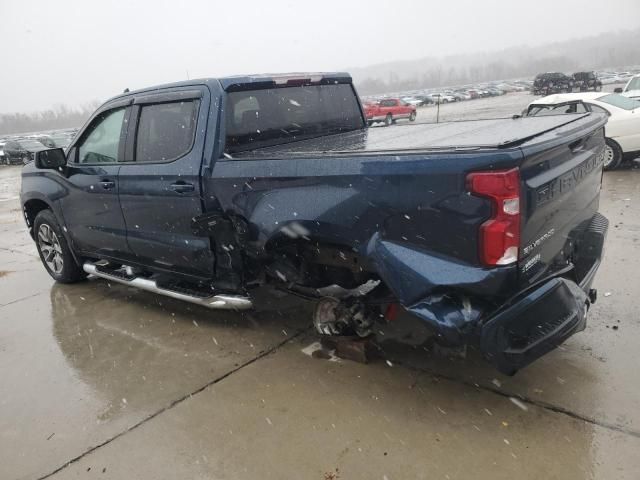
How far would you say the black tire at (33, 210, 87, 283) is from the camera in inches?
220

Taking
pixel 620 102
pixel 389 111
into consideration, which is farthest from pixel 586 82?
pixel 620 102

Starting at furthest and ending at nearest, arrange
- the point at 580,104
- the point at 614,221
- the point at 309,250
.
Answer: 1. the point at 580,104
2. the point at 614,221
3. the point at 309,250

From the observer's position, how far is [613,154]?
944 cm

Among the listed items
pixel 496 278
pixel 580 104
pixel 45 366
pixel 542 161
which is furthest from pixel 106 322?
pixel 580 104

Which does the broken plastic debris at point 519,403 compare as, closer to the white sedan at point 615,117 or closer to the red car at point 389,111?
the white sedan at point 615,117

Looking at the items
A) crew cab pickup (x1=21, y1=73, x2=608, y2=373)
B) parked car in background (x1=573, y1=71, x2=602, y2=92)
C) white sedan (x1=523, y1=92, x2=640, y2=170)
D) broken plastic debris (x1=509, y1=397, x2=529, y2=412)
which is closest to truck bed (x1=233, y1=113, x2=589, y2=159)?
crew cab pickup (x1=21, y1=73, x2=608, y2=373)

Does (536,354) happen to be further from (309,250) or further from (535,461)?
(309,250)

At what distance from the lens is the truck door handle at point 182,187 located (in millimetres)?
3840

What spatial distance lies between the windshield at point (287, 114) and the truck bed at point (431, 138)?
104mm

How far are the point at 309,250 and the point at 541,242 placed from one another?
1.46 meters

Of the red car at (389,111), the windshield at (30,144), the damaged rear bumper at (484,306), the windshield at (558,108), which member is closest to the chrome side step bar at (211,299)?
the damaged rear bumper at (484,306)

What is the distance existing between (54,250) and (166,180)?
2.62 m

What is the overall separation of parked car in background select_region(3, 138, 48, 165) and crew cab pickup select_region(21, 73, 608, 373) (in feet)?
93.1

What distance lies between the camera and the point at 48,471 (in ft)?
9.31
